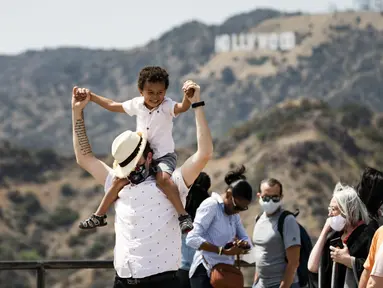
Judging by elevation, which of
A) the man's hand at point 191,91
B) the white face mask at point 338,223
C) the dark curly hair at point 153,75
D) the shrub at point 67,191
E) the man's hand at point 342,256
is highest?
the dark curly hair at point 153,75

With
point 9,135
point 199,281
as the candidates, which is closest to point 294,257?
point 199,281

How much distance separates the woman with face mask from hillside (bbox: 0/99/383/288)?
5543cm

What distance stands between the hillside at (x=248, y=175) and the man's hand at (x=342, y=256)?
55638 mm

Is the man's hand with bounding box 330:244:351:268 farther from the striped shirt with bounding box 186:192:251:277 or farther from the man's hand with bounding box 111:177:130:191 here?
the man's hand with bounding box 111:177:130:191

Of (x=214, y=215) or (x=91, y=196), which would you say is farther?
(x=91, y=196)

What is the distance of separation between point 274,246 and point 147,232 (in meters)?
2.04

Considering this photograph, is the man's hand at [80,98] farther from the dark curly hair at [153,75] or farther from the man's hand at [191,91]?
the man's hand at [191,91]

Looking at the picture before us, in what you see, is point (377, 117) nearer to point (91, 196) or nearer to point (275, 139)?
point (275, 139)

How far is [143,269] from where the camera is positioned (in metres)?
4.59

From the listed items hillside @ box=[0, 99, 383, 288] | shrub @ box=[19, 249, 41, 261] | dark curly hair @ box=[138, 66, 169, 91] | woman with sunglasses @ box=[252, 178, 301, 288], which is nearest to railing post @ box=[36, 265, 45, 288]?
woman with sunglasses @ box=[252, 178, 301, 288]

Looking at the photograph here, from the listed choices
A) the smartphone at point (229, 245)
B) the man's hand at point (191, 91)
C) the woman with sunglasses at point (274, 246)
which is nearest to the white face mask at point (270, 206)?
the woman with sunglasses at point (274, 246)

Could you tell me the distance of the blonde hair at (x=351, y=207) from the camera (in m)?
5.25

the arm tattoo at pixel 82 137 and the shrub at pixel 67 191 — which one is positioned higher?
the arm tattoo at pixel 82 137

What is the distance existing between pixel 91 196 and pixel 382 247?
90104 mm
